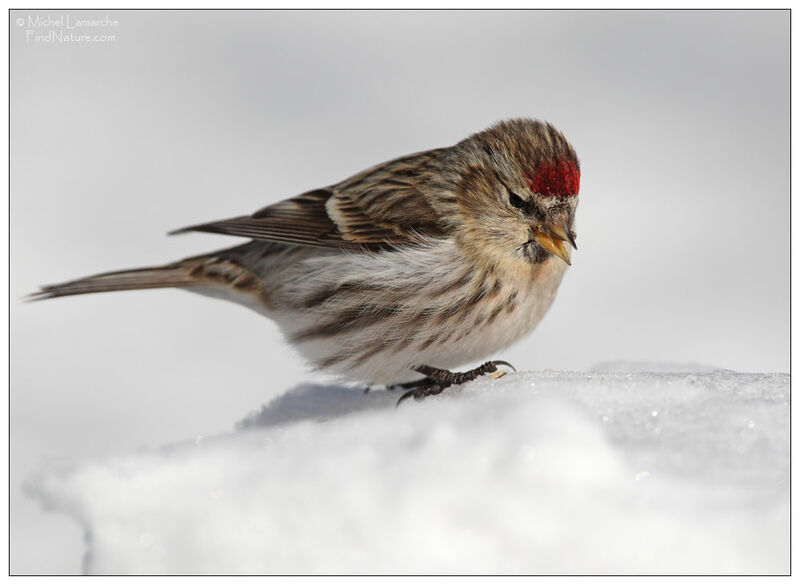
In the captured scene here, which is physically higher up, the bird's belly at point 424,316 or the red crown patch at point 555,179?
the red crown patch at point 555,179

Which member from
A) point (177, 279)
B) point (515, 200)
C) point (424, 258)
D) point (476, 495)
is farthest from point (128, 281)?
point (476, 495)

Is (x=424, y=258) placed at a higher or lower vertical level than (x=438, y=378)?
higher

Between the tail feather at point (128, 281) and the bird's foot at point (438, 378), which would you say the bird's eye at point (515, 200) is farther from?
the tail feather at point (128, 281)

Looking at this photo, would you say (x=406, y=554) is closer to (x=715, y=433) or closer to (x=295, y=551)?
(x=295, y=551)

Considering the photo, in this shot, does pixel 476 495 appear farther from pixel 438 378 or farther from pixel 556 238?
pixel 556 238

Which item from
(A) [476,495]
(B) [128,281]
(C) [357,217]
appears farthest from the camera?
(B) [128,281]

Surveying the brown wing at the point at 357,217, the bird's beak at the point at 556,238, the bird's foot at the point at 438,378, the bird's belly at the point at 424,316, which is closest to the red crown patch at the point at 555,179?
the bird's beak at the point at 556,238

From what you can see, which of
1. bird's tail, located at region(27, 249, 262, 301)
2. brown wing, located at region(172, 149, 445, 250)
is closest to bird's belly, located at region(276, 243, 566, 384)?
brown wing, located at region(172, 149, 445, 250)
